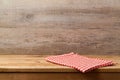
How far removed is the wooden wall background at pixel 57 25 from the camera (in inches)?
61.0

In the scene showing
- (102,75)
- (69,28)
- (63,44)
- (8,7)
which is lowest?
(102,75)

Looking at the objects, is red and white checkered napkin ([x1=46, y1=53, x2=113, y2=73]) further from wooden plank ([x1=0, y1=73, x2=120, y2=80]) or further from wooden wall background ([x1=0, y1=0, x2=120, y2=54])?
wooden wall background ([x1=0, y1=0, x2=120, y2=54])

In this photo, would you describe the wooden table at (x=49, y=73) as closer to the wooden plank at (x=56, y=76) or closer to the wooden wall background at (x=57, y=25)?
the wooden plank at (x=56, y=76)

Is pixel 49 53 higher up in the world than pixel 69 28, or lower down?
lower down

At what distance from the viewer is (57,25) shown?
5.13 feet

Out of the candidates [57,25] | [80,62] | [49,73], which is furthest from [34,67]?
[57,25]

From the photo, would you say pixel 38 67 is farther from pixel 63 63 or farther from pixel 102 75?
pixel 102 75

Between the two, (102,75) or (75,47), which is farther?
(75,47)

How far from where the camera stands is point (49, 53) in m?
1.57

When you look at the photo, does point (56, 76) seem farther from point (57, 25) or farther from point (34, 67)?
point (57, 25)

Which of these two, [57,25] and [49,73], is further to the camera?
[57,25]

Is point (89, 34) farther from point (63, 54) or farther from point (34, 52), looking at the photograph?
point (34, 52)

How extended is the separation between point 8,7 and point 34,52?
34cm

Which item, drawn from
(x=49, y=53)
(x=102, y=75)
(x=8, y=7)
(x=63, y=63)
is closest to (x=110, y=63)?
(x=102, y=75)
